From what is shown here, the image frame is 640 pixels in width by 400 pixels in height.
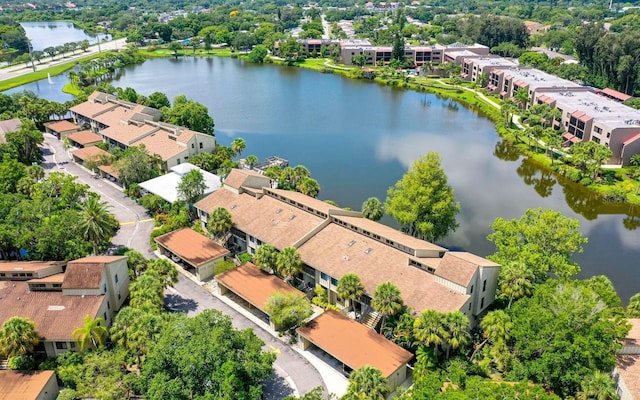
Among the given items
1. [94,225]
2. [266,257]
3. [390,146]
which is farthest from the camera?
[390,146]

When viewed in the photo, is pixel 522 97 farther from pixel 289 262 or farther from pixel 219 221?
pixel 289 262

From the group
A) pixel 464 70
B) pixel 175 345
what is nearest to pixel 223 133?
pixel 175 345

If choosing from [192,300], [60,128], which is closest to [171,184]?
[192,300]

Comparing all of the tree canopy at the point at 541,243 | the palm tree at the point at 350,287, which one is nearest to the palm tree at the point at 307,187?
the palm tree at the point at 350,287

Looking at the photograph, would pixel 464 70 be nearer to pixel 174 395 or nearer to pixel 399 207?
pixel 399 207

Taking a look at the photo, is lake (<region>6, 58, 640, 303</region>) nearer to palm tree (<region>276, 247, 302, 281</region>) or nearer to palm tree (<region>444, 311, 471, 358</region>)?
palm tree (<region>276, 247, 302, 281</region>)

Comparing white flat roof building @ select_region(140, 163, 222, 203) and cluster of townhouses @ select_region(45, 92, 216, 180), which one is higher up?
cluster of townhouses @ select_region(45, 92, 216, 180)

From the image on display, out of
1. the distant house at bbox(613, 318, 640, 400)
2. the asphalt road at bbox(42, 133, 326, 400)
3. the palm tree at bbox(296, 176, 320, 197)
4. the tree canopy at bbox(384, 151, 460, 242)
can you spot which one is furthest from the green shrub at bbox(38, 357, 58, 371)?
the distant house at bbox(613, 318, 640, 400)
